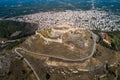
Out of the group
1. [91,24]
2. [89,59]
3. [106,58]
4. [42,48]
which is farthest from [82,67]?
[91,24]

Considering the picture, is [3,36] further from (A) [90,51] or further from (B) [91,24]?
(A) [90,51]

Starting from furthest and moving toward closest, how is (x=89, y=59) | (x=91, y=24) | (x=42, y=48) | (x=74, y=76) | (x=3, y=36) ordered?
(x=91, y=24) < (x=3, y=36) < (x=42, y=48) < (x=89, y=59) < (x=74, y=76)

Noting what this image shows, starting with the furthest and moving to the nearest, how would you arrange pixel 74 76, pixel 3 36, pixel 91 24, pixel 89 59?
pixel 91 24, pixel 3 36, pixel 89 59, pixel 74 76

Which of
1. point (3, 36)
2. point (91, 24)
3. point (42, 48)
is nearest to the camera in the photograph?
point (42, 48)

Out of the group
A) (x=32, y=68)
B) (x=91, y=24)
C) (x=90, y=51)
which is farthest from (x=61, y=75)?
(x=91, y=24)

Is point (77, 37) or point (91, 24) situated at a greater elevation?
point (77, 37)

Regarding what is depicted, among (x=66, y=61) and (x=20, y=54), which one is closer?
(x=66, y=61)

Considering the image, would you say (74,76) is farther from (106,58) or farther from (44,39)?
(44,39)

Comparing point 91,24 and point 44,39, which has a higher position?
point 44,39

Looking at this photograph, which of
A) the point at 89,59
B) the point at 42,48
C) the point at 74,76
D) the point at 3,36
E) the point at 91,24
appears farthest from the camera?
the point at 91,24
